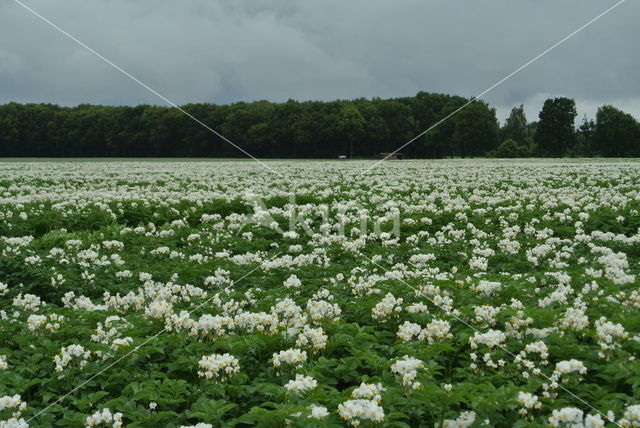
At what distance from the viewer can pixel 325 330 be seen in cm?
671

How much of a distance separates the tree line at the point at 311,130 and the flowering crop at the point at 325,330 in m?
92.7

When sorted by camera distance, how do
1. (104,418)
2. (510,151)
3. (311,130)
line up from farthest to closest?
(311,130), (510,151), (104,418)

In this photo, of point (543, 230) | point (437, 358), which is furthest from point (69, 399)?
point (543, 230)

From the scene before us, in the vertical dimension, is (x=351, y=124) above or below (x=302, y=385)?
above

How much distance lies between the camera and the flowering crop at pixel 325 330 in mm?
4742

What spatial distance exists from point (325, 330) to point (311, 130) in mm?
104302

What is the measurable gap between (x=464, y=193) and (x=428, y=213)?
6.34 metres

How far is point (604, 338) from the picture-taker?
5594 millimetres

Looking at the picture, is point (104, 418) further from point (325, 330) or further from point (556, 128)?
point (556, 128)

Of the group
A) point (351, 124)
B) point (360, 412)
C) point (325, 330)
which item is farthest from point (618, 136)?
point (360, 412)

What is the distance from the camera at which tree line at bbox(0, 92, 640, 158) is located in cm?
10519

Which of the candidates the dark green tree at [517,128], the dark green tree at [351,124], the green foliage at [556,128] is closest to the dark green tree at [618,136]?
the green foliage at [556,128]

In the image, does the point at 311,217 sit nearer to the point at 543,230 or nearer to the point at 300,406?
the point at 543,230

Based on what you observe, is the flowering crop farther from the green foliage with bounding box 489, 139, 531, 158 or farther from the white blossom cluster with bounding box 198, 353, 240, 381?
the green foliage with bounding box 489, 139, 531, 158
